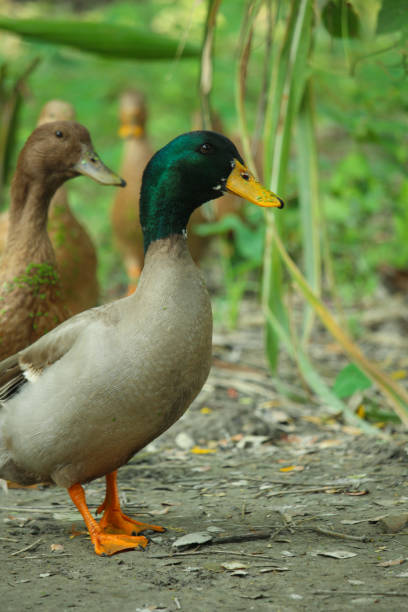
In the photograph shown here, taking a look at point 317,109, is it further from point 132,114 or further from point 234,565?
point 234,565

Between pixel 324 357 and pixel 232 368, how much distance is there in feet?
2.46

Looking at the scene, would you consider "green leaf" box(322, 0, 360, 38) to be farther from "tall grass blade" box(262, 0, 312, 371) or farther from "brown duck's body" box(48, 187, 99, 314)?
"brown duck's body" box(48, 187, 99, 314)

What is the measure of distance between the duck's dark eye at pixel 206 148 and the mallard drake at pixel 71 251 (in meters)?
1.41

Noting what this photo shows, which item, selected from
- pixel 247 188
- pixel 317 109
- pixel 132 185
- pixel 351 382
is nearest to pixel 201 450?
pixel 351 382

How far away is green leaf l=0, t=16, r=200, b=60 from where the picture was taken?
13.6ft

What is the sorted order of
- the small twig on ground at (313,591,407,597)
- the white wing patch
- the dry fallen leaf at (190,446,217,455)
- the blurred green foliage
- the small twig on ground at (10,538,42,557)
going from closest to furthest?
the small twig on ground at (313,591,407,597)
the small twig on ground at (10,538,42,557)
the white wing patch
the dry fallen leaf at (190,446,217,455)
the blurred green foliage

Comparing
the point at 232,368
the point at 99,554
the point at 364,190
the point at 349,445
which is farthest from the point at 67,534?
the point at 364,190

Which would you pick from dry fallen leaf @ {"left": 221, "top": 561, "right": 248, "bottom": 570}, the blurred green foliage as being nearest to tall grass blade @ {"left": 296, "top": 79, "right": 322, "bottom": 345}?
the blurred green foliage

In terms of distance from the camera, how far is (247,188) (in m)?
2.81

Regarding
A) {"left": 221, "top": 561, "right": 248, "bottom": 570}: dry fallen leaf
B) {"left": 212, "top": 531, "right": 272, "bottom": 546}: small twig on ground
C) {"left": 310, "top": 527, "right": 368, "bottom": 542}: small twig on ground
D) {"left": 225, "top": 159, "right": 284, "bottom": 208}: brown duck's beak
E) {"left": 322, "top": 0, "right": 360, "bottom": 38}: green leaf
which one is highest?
{"left": 322, "top": 0, "right": 360, "bottom": 38}: green leaf

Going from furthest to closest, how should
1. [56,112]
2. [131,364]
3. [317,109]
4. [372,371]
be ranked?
[317,109], [56,112], [372,371], [131,364]

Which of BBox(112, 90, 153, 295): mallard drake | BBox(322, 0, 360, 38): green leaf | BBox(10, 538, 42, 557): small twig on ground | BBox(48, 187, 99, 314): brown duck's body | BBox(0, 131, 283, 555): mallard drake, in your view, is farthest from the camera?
BBox(112, 90, 153, 295): mallard drake

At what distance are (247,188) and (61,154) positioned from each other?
97 centimetres

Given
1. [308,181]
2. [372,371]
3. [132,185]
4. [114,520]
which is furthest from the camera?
[132,185]
